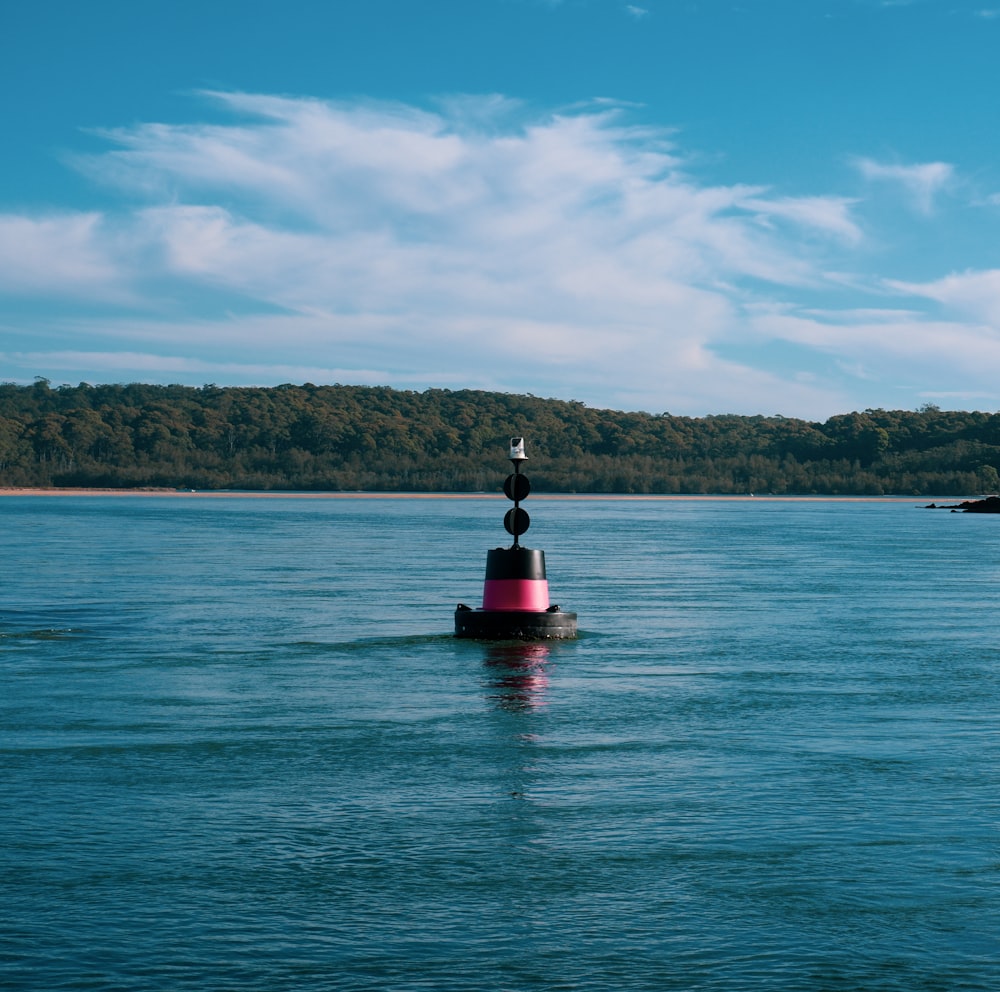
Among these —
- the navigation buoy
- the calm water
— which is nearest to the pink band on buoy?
the navigation buoy

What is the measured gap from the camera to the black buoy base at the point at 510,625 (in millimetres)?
20109

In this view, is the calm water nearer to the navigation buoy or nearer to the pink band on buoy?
the navigation buoy

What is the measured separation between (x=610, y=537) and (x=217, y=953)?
62383mm

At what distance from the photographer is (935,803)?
9.75 metres

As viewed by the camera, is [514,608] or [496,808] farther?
[514,608]

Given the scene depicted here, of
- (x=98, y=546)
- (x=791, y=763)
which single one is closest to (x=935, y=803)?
(x=791, y=763)

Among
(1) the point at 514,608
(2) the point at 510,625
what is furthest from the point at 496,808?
(1) the point at 514,608

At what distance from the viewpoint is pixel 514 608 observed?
20328 millimetres

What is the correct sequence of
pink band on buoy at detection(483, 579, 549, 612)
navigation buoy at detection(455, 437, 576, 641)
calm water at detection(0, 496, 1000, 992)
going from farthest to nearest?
pink band on buoy at detection(483, 579, 549, 612) < navigation buoy at detection(455, 437, 576, 641) < calm water at detection(0, 496, 1000, 992)

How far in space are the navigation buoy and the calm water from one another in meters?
0.36

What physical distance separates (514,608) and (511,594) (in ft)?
0.63

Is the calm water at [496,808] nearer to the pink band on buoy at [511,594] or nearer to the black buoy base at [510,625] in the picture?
the black buoy base at [510,625]

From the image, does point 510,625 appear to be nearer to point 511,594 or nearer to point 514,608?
point 514,608

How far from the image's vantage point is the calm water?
21.9ft
